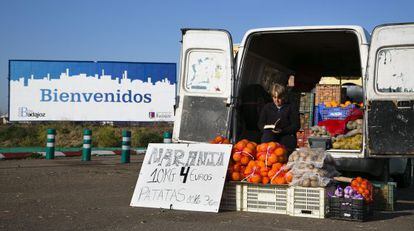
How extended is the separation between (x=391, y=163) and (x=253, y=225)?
4.85m

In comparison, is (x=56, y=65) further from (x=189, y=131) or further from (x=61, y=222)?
(x=61, y=222)

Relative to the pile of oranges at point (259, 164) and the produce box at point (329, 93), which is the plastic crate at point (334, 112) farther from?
the pile of oranges at point (259, 164)

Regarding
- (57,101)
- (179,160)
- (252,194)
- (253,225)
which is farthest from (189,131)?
(57,101)

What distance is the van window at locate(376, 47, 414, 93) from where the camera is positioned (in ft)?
29.5

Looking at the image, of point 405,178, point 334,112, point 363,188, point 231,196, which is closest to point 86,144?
point 334,112

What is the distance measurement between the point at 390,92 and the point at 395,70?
13.1 inches

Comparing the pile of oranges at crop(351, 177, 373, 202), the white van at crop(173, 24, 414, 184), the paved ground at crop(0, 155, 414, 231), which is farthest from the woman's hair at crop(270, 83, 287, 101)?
the paved ground at crop(0, 155, 414, 231)

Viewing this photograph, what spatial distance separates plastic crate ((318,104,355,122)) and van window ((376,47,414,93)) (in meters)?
2.60

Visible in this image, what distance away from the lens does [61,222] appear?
7.20 m

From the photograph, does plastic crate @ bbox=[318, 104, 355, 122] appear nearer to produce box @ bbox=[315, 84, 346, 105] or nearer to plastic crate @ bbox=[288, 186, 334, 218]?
produce box @ bbox=[315, 84, 346, 105]

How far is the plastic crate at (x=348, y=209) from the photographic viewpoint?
777cm

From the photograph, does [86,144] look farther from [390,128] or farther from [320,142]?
[390,128]

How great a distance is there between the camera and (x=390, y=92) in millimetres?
9125

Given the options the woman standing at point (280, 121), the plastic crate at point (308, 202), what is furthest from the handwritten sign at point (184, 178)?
the woman standing at point (280, 121)
